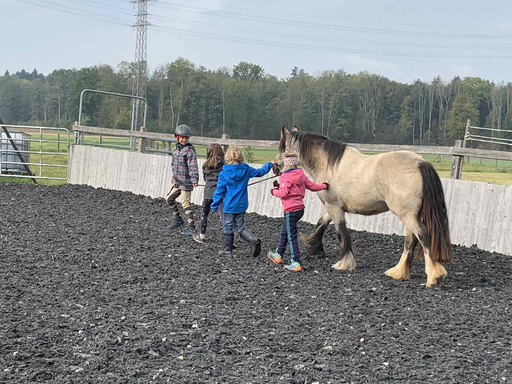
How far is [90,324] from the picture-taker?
4305mm

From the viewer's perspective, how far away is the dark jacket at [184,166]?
8156 millimetres

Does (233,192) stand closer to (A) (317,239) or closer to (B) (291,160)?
(B) (291,160)

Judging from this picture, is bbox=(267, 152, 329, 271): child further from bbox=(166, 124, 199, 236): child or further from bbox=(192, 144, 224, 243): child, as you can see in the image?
bbox=(166, 124, 199, 236): child

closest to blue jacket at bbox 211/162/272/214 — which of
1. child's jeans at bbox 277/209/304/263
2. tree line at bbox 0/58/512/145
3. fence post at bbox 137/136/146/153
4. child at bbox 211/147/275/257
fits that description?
child at bbox 211/147/275/257

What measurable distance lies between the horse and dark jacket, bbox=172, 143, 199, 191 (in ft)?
5.06

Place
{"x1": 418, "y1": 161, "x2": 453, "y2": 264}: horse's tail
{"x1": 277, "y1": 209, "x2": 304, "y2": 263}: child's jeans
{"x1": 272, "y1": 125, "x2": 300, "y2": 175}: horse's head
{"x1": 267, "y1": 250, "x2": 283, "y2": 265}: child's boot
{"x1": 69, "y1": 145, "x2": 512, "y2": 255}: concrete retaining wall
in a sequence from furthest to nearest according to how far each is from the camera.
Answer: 1. {"x1": 69, "y1": 145, "x2": 512, "y2": 255}: concrete retaining wall
2. {"x1": 272, "y1": 125, "x2": 300, "y2": 175}: horse's head
3. {"x1": 267, "y1": 250, "x2": 283, "y2": 265}: child's boot
4. {"x1": 277, "y1": 209, "x2": 304, "y2": 263}: child's jeans
5. {"x1": 418, "y1": 161, "x2": 453, "y2": 264}: horse's tail

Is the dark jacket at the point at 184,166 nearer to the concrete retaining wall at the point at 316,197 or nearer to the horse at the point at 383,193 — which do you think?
the horse at the point at 383,193

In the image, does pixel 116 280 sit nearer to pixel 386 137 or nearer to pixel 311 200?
pixel 311 200

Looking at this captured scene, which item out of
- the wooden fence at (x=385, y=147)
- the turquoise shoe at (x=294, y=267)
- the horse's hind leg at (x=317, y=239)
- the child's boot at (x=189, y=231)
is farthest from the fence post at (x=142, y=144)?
the turquoise shoe at (x=294, y=267)

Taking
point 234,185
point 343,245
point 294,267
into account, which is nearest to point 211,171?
point 234,185

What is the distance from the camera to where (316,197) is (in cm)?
1005

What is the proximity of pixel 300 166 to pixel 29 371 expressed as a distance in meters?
4.41

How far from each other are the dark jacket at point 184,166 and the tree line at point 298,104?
3939 centimetres

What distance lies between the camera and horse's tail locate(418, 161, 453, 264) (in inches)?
224
